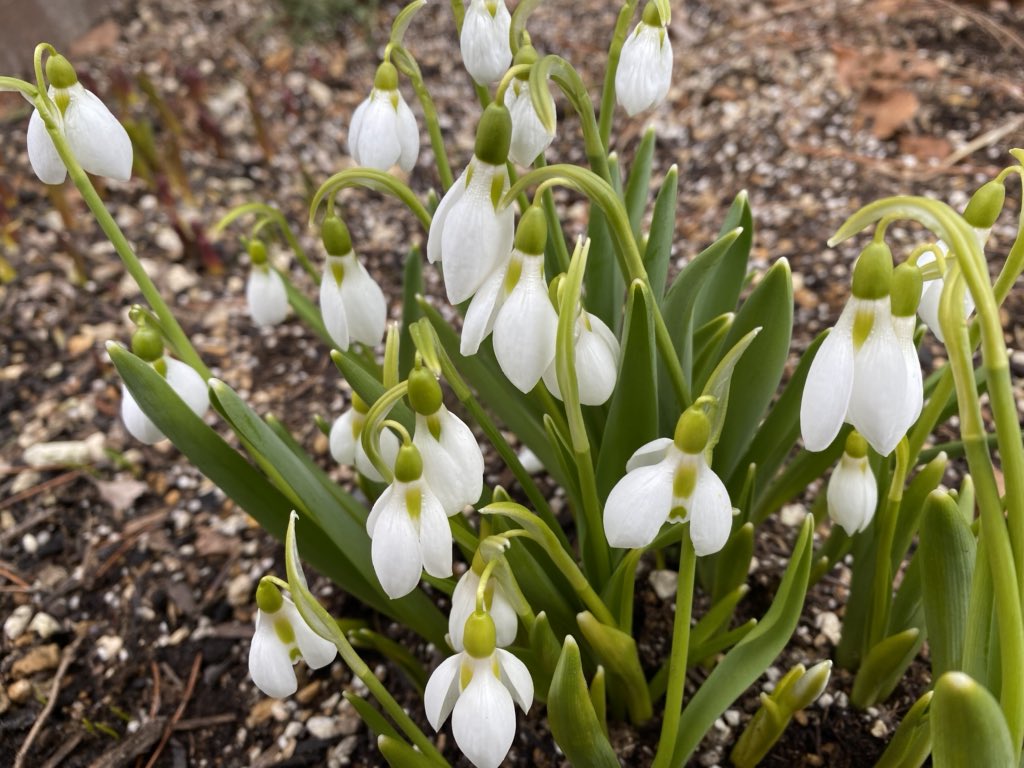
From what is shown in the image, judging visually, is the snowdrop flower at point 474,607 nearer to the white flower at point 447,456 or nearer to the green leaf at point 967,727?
the white flower at point 447,456

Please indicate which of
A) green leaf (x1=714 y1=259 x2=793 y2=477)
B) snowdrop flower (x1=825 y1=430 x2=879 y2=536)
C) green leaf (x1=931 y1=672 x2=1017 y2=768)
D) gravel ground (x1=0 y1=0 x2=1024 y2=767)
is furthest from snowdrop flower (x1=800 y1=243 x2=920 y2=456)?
gravel ground (x1=0 y1=0 x2=1024 y2=767)

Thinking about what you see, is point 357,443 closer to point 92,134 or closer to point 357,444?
point 357,444

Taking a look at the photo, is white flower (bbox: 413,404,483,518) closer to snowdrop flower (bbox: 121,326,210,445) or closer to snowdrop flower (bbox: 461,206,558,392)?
snowdrop flower (bbox: 461,206,558,392)

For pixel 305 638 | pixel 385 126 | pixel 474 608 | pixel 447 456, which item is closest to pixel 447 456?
pixel 447 456

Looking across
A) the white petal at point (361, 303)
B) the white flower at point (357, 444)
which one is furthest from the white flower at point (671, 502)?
the white petal at point (361, 303)

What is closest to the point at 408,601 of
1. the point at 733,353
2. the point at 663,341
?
the point at 663,341
